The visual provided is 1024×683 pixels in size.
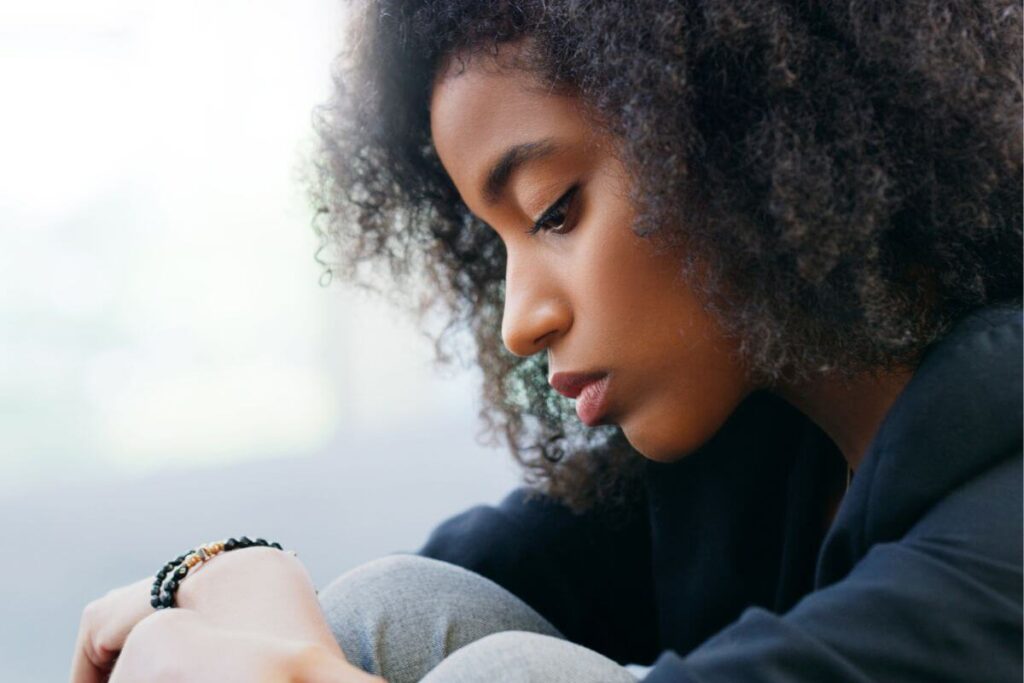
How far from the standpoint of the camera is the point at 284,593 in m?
0.77

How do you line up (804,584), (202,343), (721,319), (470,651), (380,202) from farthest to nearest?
(202,343) → (380,202) → (804,584) → (721,319) → (470,651)

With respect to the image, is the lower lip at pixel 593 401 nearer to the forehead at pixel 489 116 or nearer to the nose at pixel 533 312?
the nose at pixel 533 312

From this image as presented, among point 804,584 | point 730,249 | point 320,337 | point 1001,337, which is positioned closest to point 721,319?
point 730,249

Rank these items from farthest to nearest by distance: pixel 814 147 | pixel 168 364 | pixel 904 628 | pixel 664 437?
pixel 168 364
pixel 664 437
pixel 814 147
pixel 904 628

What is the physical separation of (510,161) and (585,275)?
92 millimetres

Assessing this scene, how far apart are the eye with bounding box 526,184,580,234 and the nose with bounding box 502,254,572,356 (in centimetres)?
3

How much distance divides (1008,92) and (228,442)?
1.48 meters

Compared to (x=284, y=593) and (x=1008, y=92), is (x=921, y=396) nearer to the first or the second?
(x=1008, y=92)

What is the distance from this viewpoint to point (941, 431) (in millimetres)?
646

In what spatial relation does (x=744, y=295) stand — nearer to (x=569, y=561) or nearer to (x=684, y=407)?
(x=684, y=407)

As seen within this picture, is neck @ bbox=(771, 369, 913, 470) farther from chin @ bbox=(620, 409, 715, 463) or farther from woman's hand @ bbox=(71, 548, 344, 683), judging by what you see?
woman's hand @ bbox=(71, 548, 344, 683)

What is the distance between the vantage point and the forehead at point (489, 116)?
76 cm

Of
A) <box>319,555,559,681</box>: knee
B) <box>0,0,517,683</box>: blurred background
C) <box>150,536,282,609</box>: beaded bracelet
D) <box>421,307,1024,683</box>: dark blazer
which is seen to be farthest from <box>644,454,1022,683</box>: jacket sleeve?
<box>0,0,517,683</box>: blurred background

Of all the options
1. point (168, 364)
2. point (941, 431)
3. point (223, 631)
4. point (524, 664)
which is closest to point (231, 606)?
point (223, 631)
